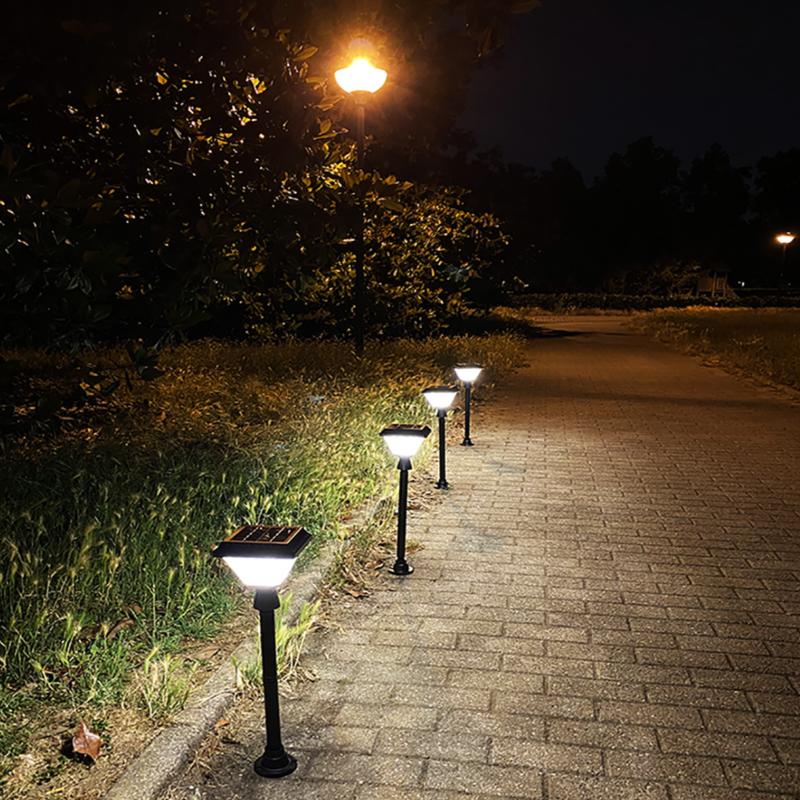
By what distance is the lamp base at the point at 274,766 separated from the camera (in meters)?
3.02

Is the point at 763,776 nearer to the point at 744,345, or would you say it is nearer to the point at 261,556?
the point at 261,556

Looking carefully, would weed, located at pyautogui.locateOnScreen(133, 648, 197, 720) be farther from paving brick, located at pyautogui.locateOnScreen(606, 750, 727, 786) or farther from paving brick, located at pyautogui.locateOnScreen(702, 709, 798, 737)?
paving brick, located at pyautogui.locateOnScreen(702, 709, 798, 737)

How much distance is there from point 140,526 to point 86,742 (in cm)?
216

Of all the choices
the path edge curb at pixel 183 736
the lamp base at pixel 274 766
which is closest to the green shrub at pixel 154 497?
the path edge curb at pixel 183 736

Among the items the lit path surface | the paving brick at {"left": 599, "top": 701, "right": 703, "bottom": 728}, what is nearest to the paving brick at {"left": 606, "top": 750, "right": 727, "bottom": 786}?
the lit path surface

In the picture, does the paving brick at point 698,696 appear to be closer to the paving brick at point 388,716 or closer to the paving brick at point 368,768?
the paving brick at point 388,716

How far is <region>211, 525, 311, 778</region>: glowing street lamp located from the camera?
2.95 meters

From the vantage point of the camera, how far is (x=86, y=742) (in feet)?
9.78

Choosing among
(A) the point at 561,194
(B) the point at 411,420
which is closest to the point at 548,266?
Answer: (A) the point at 561,194

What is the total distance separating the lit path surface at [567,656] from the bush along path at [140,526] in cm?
52

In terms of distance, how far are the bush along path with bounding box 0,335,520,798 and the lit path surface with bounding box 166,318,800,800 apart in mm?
519

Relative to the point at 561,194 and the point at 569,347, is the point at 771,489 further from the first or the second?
the point at 561,194

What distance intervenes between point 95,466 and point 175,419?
2501 mm

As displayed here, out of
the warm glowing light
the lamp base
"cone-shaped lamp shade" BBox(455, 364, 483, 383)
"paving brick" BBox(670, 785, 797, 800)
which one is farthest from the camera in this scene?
"cone-shaped lamp shade" BBox(455, 364, 483, 383)
